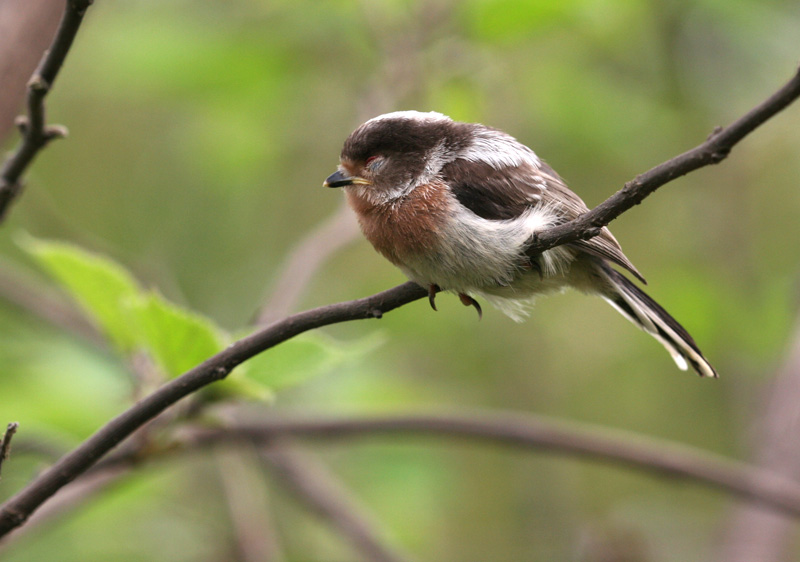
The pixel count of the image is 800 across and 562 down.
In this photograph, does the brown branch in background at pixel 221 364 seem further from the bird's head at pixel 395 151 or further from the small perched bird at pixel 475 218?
the bird's head at pixel 395 151

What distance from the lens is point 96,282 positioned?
2645mm

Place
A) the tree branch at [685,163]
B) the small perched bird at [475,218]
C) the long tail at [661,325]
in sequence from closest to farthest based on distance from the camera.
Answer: the tree branch at [685,163]
the small perched bird at [475,218]
the long tail at [661,325]

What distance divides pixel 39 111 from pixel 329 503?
106 inches

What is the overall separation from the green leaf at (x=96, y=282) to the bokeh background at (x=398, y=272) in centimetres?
89

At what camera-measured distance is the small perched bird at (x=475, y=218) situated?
294 centimetres

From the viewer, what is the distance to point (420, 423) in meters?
3.64

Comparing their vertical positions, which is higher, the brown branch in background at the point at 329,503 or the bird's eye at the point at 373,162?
the bird's eye at the point at 373,162

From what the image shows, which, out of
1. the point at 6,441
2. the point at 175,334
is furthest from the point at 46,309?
the point at 6,441

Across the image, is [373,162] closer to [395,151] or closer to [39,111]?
[395,151]

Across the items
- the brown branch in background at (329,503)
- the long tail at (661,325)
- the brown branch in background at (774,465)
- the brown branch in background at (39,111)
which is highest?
the brown branch in background at (39,111)

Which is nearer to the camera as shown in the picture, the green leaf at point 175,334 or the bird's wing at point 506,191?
the green leaf at point 175,334

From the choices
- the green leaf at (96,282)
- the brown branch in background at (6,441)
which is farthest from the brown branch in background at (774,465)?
the brown branch in background at (6,441)

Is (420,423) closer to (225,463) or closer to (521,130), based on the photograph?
(225,463)

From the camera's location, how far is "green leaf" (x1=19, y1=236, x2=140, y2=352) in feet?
8.51
